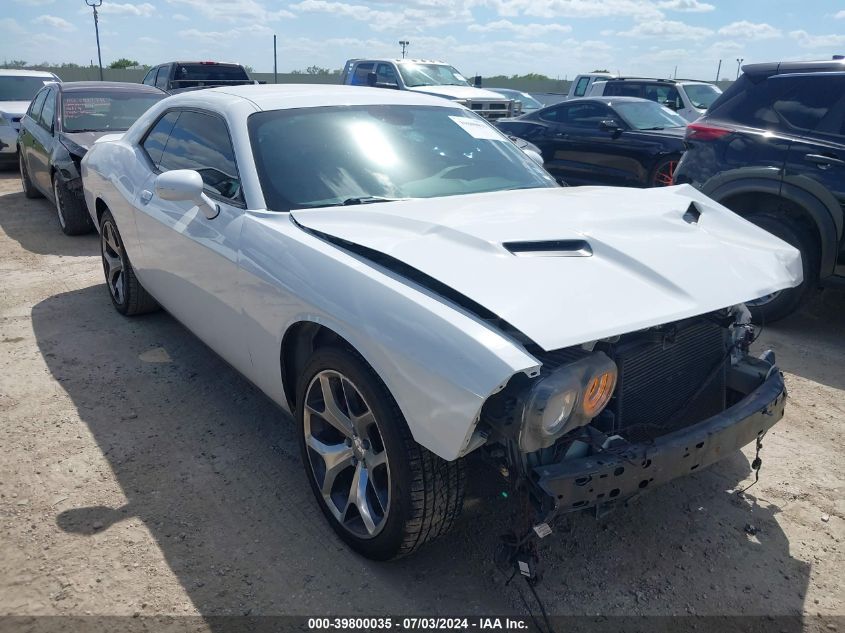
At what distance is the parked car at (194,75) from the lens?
47.3 feet

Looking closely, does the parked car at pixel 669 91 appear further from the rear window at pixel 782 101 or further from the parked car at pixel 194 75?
the rear window at pixel 782 101

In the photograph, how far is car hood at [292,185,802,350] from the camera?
2203 millimetres

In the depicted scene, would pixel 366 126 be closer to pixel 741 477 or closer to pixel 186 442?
pixel 186 442

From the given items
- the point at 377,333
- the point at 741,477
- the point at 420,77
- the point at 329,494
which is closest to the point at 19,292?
the point at 329,494

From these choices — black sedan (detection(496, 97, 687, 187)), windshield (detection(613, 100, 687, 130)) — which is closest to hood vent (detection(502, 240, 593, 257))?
black sedan (detection(496, 97, 687, 187))

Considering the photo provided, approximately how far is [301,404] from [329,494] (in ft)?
1.25

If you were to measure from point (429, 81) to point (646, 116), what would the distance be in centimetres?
686

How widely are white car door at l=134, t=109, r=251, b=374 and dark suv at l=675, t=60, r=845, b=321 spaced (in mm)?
3813

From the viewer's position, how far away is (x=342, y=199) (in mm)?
3117

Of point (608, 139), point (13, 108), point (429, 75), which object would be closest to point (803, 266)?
point (608, 139)

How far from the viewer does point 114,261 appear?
509cm

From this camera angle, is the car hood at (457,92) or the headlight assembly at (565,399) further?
the car hood at (457,92)

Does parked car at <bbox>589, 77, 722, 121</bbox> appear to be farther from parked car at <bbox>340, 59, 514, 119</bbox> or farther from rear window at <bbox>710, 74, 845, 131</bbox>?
rear window at <bbox>710, 74, 845, 131</bbox>

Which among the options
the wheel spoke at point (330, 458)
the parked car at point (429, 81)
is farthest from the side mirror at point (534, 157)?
the parked car at point (429, 81)
